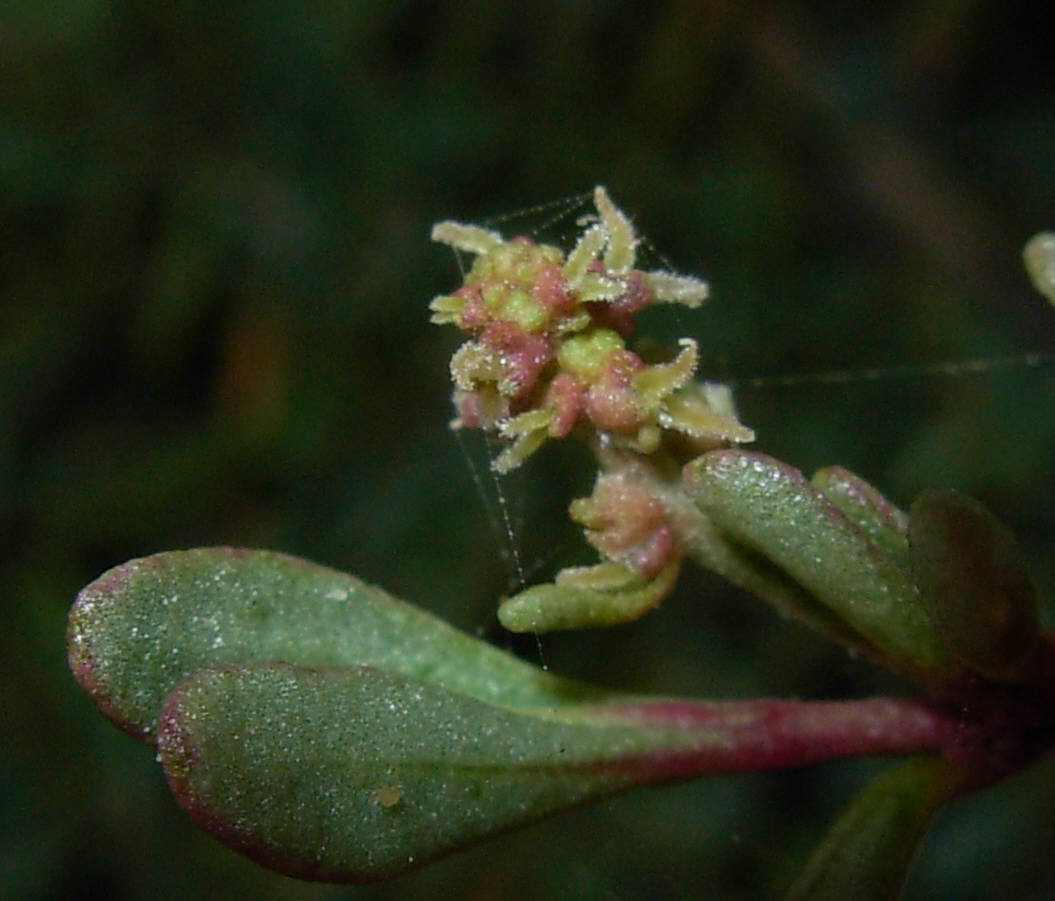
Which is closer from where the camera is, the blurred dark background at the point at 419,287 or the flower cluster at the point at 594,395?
the flower cluster at the point at 594,395

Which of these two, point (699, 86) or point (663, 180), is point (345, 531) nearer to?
point (663, 180)

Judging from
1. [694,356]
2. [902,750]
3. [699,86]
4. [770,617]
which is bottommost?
[770,617]

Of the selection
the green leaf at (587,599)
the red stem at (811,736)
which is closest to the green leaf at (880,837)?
the red stem at (811,736)

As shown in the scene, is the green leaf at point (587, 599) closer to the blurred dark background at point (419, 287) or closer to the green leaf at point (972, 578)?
the green leaf at point (972, 578)

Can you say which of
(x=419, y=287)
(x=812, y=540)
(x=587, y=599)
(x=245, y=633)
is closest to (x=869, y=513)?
(x=812, y=540)

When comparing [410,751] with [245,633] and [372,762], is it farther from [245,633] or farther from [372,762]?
[245,633]

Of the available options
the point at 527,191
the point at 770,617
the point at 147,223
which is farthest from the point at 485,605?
the point at 147,223
